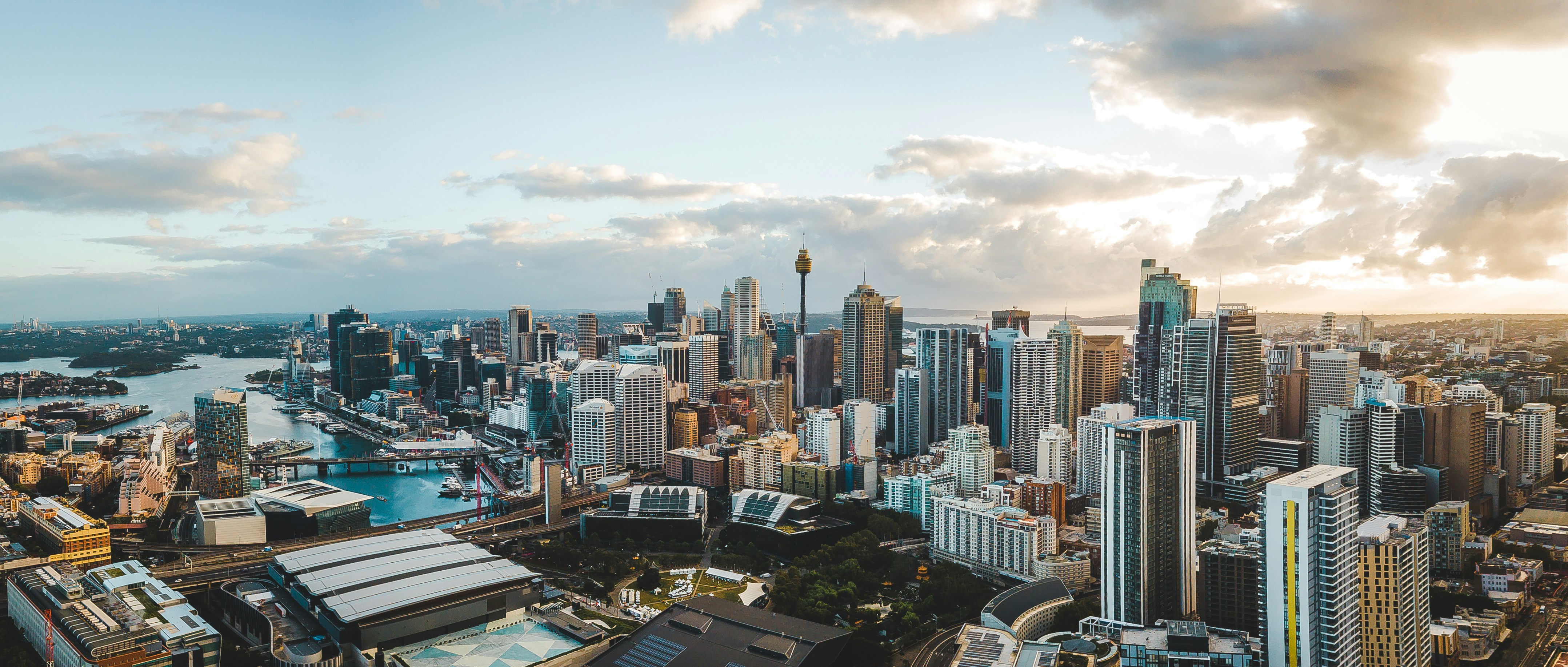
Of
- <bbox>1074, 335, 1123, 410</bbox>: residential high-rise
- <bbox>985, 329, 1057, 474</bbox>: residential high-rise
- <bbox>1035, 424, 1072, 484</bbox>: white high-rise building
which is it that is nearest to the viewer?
<bbox>1035, 424, 1072, 484</bbox>: white high-rise building

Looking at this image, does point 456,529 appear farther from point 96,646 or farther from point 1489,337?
point 1489,337

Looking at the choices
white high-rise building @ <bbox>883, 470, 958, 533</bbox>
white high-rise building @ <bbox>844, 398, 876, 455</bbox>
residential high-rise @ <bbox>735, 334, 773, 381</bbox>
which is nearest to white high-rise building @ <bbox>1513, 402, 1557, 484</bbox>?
white high-rise building @ <bbox>883, 470, 958, 533</bbox>

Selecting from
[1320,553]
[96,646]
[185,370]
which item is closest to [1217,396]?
[1320,553]

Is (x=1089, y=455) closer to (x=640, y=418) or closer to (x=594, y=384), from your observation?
(x=640, y=418)

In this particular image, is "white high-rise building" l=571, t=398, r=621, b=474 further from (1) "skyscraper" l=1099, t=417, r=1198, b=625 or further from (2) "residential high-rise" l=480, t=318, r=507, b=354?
(2) "residential high-rise" l=480, t=318, r=507, b=354

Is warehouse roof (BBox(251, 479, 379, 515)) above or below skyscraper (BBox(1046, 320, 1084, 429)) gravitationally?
below

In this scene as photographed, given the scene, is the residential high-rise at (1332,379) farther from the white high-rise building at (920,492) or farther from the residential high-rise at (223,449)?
the residential high-rise at (223,449)

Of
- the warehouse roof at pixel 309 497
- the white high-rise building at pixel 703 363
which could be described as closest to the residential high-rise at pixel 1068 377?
the white high-rise building at pixel 703 363
